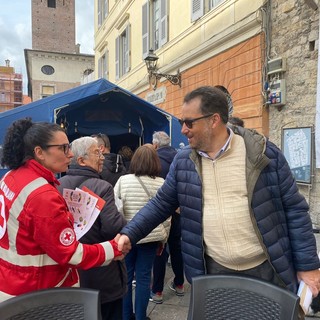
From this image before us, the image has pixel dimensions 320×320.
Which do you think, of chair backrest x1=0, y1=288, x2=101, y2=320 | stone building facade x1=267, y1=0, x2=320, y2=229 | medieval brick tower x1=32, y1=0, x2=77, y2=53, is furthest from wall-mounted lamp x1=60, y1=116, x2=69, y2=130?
medieval brick tower x1=32, y1=0, x2=77, y2=53

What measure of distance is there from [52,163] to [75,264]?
1.78ft

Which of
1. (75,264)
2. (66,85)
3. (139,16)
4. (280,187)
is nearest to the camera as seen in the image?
(75,264)

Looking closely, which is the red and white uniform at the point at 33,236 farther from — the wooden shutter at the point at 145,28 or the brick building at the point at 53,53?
the brick building at the point at 53,53

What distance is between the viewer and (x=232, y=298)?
1.64 meters

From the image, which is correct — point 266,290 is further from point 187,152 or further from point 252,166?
point 187,152

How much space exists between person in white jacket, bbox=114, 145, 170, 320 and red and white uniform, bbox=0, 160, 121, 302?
136 cm

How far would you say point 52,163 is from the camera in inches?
72.2

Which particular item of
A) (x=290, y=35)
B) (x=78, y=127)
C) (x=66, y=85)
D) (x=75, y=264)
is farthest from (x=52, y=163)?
(x=66, y=85)

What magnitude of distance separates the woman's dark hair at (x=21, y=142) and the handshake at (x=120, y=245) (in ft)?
2.19

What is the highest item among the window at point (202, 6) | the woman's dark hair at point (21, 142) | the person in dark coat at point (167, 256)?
the window at point (202, 6)

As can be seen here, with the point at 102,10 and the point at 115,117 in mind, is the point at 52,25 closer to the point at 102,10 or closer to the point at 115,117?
the point at 102,10

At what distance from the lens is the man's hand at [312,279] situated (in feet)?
5.99

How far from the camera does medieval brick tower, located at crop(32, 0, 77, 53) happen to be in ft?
140

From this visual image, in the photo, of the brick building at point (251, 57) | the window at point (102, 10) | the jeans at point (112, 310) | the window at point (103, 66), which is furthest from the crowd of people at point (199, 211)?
the window at point (102, 10)
